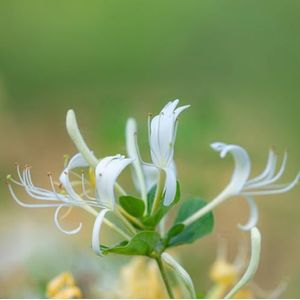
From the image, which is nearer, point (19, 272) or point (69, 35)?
point (19, 272)

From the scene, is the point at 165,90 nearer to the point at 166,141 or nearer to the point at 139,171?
the point at 139,171

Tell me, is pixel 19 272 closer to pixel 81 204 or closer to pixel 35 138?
pixel 81 204

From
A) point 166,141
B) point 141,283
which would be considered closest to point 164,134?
point 166,141

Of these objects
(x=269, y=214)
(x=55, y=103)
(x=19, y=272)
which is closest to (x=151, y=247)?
(x=19, y=272)

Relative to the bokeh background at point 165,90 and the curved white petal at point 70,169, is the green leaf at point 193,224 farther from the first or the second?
the bokeh background at point 165,90

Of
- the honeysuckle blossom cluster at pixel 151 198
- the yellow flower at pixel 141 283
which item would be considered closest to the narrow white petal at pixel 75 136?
the honeysuckle blossom cluster at pixel 151 198

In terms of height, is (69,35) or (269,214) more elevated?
(69,35)
